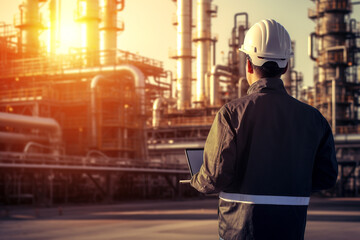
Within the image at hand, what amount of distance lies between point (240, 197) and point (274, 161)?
193mm

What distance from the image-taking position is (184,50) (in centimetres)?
4731

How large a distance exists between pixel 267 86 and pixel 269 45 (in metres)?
0.20

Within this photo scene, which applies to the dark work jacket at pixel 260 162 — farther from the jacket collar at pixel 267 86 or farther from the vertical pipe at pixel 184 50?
the vertical pipe at pixel 184 50

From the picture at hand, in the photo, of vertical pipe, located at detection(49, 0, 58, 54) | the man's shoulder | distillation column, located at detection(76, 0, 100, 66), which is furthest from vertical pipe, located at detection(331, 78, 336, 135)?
the man's shoulder

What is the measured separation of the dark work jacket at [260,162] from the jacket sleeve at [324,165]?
82 mm

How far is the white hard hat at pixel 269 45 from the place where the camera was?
2605mm

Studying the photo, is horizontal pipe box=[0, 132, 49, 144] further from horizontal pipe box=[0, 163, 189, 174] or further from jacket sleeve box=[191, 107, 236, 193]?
jacket sleeve box=[191, 107, 236, 193]

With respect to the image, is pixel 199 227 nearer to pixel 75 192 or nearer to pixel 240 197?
pixel 240 197

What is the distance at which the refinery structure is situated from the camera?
3631cm

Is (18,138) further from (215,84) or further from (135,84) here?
(215,84)

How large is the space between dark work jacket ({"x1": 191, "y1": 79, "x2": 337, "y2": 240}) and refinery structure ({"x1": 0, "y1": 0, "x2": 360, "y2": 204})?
98.5 feet

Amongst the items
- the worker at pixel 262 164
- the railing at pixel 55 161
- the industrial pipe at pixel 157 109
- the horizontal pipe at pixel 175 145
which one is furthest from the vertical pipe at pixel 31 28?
the worker at pixel 262 164

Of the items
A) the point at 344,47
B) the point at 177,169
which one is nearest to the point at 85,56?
the point at 177,169

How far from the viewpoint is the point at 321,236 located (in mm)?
10336
